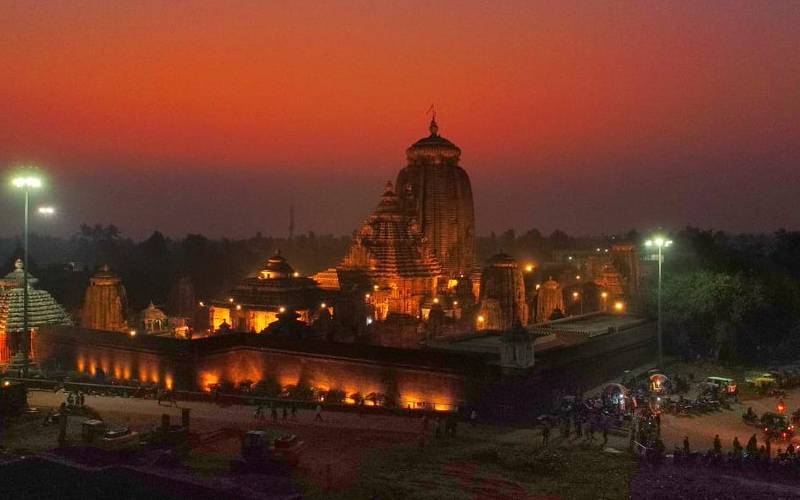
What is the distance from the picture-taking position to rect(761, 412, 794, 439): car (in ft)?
93.2

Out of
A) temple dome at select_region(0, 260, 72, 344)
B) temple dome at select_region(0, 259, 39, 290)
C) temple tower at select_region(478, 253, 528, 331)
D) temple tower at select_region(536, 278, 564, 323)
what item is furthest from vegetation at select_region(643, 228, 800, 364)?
temple dome at select_region(0, 259, 39, 290)

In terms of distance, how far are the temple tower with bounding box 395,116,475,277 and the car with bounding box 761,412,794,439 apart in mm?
36609

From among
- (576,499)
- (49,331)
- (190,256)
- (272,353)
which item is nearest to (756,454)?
(576,499)

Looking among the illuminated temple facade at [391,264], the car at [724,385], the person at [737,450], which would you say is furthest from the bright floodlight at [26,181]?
the car at [724,385]

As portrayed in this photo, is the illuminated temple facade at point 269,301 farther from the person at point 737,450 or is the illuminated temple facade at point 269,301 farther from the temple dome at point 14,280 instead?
the person at point 737,450

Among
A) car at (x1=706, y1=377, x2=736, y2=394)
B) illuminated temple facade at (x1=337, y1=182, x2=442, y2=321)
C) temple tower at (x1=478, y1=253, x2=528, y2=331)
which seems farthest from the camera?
illuminated temple facade at (x1=337, y1=182, x2=442, y2=321)

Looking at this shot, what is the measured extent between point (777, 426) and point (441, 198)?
40.1 metres

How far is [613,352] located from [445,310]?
17371mm

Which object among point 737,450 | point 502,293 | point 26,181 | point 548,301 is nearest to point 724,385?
point 737,450

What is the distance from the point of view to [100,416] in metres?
29.8

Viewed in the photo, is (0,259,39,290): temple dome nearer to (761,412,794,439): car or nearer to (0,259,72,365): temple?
(0,259,72,365): temple

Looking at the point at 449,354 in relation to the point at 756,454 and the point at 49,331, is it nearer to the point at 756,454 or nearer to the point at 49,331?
the point at 756,454

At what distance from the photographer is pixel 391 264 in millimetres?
56469

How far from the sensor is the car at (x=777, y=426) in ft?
93.2
